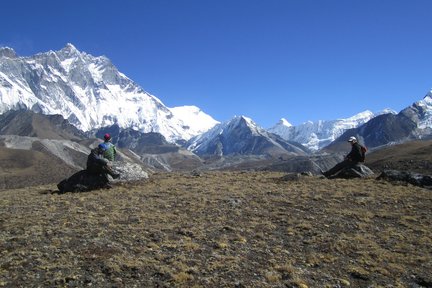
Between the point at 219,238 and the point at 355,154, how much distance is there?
2003 centimetres

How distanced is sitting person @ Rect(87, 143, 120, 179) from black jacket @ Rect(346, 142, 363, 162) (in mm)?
17871

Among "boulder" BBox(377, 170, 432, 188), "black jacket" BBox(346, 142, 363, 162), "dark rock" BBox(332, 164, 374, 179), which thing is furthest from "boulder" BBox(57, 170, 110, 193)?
"boulder" BBox(377, 170, 432, 188)

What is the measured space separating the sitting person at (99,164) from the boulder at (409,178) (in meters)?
19.2

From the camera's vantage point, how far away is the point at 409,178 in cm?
3297

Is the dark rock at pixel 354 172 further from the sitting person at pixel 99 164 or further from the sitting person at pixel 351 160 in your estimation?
the sitting person at pixel 99 164

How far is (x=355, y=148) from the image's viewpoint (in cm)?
3581

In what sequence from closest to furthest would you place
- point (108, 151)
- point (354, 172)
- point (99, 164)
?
point (99, 164) < point (108, 151) < point (354, 172)

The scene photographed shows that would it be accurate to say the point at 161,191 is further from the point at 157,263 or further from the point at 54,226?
the point at 157,263

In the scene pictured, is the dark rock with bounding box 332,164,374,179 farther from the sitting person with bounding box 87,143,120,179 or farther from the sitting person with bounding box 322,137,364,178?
the sitting person with bounding box 87,143,120,179

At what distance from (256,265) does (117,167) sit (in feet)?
59.5

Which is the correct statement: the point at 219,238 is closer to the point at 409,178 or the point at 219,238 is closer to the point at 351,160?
the point at 409,178

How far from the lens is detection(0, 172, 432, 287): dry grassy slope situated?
1570 centimetres

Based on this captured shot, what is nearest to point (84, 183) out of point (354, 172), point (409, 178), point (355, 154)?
point (354, 172)

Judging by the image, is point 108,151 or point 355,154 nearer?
point 108,151
